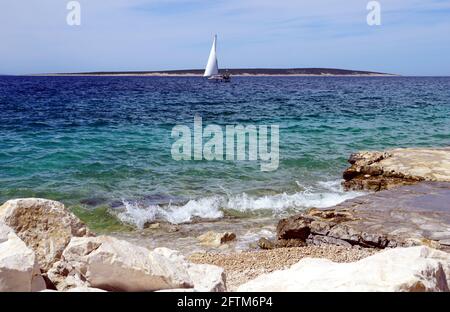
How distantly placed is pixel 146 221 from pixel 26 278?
7.34 m

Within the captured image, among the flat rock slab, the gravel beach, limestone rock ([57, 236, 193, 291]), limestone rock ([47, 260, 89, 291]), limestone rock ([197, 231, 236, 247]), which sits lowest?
limestone rock ([197, 231, 236, 247])

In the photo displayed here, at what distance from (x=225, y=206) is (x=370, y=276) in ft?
29.1

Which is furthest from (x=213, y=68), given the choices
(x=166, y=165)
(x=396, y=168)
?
(x=396, y=168)

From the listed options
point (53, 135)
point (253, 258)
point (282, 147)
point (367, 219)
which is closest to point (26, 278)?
point (253, 258)

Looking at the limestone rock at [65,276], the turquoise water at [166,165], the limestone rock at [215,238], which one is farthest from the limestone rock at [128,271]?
the turquoise water at [166,165]

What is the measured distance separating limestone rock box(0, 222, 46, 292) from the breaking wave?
266 inches

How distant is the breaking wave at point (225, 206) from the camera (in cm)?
1166

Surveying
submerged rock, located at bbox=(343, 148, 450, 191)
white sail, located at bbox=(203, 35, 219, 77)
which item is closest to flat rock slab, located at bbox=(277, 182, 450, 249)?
submerged rock, located at bbox=(343, 148, 450, 191)

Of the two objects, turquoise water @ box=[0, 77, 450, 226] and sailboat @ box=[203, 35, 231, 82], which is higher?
sailboat @ box=[203, 35, 231, 82]

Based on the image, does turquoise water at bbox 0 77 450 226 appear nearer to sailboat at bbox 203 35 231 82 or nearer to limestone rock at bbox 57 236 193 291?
limestone rock at bbox 57 236 193 291

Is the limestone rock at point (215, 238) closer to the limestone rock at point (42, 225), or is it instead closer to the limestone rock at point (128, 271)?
the limestone rock at point (42, 225)

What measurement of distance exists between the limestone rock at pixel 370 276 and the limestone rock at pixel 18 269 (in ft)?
5.79

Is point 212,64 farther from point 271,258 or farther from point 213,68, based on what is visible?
point 271,258

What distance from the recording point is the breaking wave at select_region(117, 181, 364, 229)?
1166 centimetres
